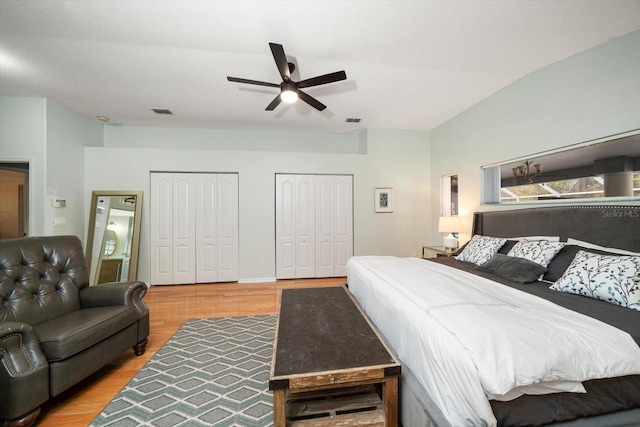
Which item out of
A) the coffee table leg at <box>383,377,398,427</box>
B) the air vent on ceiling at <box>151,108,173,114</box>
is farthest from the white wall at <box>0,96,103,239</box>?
the coffee table leg at <box>383,377,398,427</box>

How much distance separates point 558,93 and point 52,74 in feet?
18.9

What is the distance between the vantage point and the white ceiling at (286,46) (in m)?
1.91

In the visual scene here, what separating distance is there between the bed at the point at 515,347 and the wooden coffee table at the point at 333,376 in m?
0.15

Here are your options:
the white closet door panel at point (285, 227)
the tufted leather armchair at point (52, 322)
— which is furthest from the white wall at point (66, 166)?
the white closet door panel at point (285, 227)

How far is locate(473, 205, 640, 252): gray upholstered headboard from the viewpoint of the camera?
1900 mm

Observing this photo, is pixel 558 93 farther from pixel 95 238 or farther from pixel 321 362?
pixel 95 238

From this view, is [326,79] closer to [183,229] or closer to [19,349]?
[19,349]

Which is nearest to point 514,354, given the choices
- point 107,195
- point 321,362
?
point 321,362

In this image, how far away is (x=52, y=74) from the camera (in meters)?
2.86

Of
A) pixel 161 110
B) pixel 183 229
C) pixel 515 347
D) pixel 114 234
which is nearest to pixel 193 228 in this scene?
pixel 183 229

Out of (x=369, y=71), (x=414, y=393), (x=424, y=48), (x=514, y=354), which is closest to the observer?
(x=514, y=354)

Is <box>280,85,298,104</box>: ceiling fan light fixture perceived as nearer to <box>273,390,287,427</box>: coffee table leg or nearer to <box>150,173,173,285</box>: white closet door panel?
<box>273,390,287,427</box>: coffee table leg

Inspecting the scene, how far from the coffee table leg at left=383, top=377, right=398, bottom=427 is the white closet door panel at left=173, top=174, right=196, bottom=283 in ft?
13.4

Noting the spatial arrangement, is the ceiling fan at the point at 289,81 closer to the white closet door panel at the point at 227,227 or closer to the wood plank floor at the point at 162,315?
the white closet door panel at the point at 227,227
